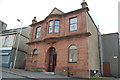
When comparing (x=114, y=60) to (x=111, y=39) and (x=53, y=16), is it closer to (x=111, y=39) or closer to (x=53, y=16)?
(x=111, y=39)

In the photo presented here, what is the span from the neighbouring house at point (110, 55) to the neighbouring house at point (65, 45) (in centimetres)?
144

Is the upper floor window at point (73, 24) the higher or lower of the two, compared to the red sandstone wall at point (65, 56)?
higher

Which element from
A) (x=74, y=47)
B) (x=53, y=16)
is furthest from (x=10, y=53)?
(x=74, y=47)

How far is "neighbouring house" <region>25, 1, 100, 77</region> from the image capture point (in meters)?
14.0

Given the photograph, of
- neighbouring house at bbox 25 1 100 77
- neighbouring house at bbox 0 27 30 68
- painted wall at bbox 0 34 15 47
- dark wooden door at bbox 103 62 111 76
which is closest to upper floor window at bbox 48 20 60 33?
neighbouring house at bbox 25 1 100 77

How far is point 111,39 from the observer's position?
19.7m

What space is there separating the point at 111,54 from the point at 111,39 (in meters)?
2.58

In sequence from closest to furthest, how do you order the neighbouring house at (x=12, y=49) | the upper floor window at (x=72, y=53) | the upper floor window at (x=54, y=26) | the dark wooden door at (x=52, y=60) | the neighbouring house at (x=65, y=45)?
the neighbouring house at (x=65, y=45) → the upper floor window at (x=72, y=53) → the dark wooden door at (x=52, y=60) → the upper floor window at (x=54, y=26) → the neighbouring house at (x=12, y=49)

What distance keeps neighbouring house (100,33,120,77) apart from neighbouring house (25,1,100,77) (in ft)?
4.73

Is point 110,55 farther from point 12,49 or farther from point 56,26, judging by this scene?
point 12,49

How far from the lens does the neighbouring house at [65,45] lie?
551 inches

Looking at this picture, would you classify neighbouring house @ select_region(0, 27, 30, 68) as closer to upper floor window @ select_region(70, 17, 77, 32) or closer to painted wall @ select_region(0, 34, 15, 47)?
painted wall @ select_region(0, 34, 15, 47)

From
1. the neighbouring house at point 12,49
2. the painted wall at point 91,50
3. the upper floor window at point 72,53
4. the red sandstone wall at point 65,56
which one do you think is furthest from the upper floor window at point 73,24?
the neighbouring house at point 12,49

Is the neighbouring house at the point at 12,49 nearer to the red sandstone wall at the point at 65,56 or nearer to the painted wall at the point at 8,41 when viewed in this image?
the painted wall at the point at 8,41
